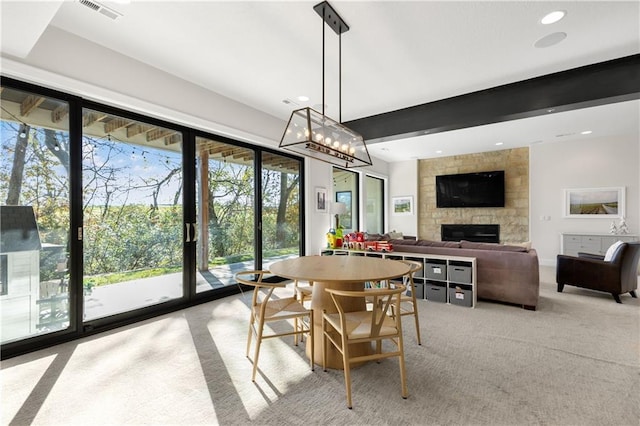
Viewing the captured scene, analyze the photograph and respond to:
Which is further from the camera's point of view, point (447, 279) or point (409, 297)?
point (447, 279)

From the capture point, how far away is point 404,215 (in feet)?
29.1

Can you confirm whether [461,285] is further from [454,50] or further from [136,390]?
[136,390]

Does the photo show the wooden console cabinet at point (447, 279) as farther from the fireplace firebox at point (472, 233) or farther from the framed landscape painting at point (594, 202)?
the framed landscape painting at point (594, 202)

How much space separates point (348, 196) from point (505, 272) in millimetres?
4291

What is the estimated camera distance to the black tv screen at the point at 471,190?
7559mm

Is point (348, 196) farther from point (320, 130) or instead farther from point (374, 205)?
point (320, 130)

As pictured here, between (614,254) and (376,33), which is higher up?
(376,33)

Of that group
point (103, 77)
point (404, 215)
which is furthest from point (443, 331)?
point (404, 215)

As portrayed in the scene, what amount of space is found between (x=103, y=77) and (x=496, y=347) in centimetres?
454

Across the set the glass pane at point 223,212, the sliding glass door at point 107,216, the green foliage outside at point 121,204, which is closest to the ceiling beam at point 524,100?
the glass pane at point 223,212

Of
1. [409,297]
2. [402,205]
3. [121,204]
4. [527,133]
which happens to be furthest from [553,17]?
[402,205]

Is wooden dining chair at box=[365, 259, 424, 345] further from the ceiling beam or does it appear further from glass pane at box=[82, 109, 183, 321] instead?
glass pane at box=[82, 109, 183, 321]

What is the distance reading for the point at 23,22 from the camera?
1949 millimetres

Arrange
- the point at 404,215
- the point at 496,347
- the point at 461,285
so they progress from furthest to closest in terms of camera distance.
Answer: the point at 404,215 → the point at 461,285 → the point at 496,347
